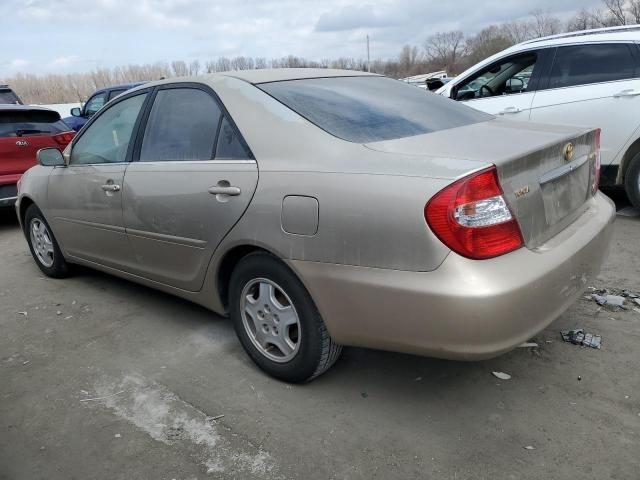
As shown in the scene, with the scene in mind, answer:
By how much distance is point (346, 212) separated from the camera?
2256 mm

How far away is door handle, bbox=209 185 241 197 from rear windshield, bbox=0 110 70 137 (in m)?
5.23

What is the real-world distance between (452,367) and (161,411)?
1.54 metres

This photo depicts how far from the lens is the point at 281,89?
2930 mm

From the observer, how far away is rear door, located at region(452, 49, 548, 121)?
576 cm

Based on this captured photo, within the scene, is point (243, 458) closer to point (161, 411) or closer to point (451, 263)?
point (161, 411)

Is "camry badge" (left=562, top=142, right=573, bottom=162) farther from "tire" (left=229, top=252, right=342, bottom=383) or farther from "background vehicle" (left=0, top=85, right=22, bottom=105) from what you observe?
"background vehicle" (left=0, top=85, right=22, bottom=105)

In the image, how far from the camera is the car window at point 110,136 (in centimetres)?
364

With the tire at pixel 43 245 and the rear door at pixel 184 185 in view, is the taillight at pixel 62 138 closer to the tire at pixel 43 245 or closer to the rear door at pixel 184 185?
the tire at pixel 43 245

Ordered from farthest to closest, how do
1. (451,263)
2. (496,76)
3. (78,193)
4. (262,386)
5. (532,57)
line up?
(496,76) < (532,57) < (78,193) < (262,386) < (451,263)

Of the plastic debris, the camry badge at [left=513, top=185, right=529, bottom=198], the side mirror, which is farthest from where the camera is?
the side mirror

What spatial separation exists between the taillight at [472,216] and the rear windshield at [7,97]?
1211cm

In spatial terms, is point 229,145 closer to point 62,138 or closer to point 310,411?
point 310,411

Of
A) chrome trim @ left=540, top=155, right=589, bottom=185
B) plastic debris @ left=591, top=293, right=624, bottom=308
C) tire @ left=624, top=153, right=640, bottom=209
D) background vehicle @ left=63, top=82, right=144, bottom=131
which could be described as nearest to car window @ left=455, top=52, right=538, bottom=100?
tire @ left=624, top=153, right=640, bottom=209

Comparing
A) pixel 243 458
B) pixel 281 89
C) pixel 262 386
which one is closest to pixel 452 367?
pixel 262 386
